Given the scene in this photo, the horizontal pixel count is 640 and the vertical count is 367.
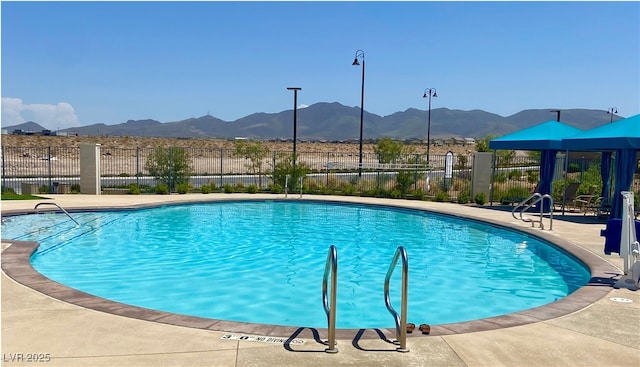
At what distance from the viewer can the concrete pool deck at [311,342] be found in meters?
4.76

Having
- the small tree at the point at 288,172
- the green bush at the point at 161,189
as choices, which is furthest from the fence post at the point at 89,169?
the small tree at the point at 288,172

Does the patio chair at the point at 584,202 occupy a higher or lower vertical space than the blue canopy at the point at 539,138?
lower

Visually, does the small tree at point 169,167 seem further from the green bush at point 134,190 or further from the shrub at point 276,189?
the shrub at point 276,189

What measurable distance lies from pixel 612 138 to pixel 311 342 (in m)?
13.0

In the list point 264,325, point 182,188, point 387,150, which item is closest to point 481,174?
point 182,188

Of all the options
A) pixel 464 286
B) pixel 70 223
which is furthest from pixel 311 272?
pixel 70 223

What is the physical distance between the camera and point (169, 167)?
77.7 ft

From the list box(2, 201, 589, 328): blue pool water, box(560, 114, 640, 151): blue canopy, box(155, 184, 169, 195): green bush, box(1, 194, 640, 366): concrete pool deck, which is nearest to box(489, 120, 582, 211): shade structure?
box(560, 114, 640, 151): blue canopy

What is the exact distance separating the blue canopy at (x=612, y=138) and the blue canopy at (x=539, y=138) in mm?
968

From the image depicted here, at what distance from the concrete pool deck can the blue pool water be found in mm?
1815

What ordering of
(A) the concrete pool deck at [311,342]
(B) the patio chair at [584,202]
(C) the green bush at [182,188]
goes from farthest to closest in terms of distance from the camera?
1. (C) the green bush at [182,188]
2. (B) the patio chair at [584,202]
3. (A) the concrete pool deck at [311,342]

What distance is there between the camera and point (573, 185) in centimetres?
1878

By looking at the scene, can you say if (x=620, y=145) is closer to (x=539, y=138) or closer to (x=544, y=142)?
(x=544, y=142)

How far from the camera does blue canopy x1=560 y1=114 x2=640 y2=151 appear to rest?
14.1 meters
